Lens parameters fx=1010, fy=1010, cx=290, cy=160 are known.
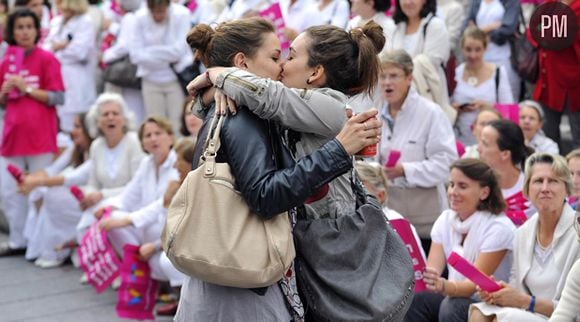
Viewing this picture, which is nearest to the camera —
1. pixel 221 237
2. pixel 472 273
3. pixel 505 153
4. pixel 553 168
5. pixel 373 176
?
pixel 221 237

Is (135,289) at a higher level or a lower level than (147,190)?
lower

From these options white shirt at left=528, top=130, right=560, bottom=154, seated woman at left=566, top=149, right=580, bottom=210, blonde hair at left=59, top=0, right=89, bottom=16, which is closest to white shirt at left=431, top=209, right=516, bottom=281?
seated woman at left=566, top=149, right=580, bottom=210

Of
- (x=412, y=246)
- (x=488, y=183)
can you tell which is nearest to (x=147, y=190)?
(x=412, y=246)

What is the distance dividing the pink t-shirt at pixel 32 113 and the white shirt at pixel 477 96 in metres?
3.28

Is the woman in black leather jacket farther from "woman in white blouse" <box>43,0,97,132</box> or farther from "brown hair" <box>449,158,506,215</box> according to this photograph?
"woman in white blouse" <box>43,0,97,132</box>

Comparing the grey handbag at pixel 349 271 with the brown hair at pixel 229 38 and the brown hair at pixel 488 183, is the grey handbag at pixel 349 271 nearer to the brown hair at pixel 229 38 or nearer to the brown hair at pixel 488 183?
the brown hair at pixel 229 38

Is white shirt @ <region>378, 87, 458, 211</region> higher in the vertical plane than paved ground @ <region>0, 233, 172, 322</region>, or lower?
higher

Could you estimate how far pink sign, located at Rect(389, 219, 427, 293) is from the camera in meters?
4.97

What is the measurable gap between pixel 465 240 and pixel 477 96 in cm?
269

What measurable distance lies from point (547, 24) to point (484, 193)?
0.91 metres

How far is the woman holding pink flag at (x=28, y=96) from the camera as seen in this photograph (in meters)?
8.22

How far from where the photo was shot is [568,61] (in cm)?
639

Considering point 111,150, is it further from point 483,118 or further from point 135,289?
point 483,118

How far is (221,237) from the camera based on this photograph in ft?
9.97
